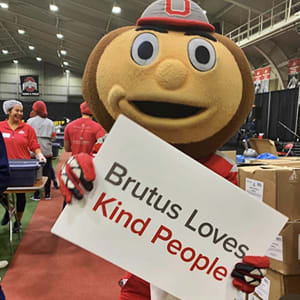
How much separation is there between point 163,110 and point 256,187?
679 mm

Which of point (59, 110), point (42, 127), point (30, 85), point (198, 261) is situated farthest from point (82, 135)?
point (30, 85)

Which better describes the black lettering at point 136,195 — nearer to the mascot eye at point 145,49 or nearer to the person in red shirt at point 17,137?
the mascot eye at point 145,49

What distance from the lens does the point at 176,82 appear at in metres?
0.77

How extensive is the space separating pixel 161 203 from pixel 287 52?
9.53 meters

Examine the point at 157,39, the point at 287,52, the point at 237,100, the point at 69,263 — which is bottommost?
the point at 69,263

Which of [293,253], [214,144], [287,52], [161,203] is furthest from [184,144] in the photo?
[287,52]

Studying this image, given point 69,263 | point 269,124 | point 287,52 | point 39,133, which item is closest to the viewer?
point 69,263

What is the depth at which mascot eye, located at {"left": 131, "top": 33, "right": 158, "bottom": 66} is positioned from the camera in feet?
2.65

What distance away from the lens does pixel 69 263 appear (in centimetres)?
244

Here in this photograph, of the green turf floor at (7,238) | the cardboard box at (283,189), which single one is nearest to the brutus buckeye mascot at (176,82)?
the cardboard box at (283,189)

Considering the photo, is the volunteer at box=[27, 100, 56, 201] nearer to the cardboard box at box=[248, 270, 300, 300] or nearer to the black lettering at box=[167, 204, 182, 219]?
the cardboard box at box=[248, 270, 300, 300]

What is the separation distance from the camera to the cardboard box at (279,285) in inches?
48.5

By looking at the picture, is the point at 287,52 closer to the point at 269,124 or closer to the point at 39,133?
the point at 269,124

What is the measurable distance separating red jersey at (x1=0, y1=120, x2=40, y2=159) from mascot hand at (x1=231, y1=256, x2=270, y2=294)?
2.57m
